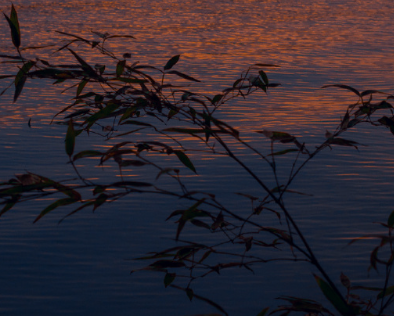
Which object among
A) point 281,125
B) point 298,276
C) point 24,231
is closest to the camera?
point 298,276

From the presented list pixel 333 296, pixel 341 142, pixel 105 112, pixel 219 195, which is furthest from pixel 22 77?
pixel 219 195

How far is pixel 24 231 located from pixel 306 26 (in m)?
19.1

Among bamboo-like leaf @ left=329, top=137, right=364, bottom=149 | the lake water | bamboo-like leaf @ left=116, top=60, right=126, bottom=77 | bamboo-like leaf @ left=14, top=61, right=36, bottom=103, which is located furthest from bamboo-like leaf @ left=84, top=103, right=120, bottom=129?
bamboo-like leaf @ left=329, top=137, right=364, bottom=149

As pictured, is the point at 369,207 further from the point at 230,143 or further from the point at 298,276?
the point at 230,143

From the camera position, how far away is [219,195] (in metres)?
6.20

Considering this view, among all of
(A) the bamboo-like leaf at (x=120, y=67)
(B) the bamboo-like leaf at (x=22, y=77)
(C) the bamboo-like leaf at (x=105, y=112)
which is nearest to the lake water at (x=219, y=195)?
(C) the bamboo-like leaf at (x=105, y=112)

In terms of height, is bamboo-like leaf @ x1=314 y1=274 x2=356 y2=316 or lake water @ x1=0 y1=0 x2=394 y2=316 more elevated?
bamboo-like leaf @ x1=314 y1=274 x2=356 y2=316

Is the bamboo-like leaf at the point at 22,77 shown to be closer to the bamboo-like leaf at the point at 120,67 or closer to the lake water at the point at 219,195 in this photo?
the bamboo-like leaf at the point at 120,67

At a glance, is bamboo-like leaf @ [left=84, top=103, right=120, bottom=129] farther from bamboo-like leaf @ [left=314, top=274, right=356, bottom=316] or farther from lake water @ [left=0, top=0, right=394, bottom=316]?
bamboo-like leaf @ [left=314, top=274, right=356, bottom=316]

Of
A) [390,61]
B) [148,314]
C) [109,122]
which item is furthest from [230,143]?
[390,61]

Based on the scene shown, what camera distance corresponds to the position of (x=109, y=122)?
30.1 feet

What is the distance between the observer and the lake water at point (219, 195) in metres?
4.25

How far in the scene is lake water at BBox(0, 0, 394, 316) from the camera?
4254 mm

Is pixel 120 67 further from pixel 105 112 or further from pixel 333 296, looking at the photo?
pixel 333 296
